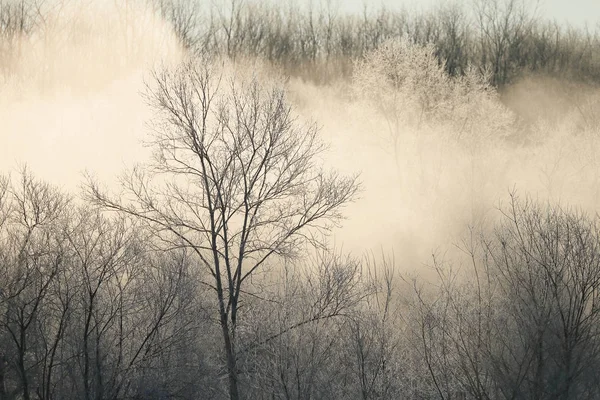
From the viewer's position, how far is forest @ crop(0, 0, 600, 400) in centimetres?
1900

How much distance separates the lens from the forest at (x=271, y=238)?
748 inches

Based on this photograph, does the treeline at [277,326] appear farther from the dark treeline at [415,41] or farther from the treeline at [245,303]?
the dark treeline at [415,41]

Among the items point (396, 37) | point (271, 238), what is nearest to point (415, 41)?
point (396, 37)

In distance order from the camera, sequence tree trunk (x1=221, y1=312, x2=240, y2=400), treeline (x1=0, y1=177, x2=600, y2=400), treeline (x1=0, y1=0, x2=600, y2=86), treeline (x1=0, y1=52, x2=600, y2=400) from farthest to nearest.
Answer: treeline (x1=0, y1=0, x2=600, y2=86) → tree trunk (x1=221, y1=312, x2=240, y2=400) → treeline (x1=0, y1=52, x2=600, y2=400) → treeline (x1=0, y1=177, x2=600, y2=400)

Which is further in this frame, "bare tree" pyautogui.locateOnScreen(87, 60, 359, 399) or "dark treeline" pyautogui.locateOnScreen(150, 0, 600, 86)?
"dark treeline" pyautogui.locateOnScreen(150, 0, 600, 86)

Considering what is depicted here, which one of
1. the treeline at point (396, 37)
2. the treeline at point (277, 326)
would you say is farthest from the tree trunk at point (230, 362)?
the treeline at point (396, 37)

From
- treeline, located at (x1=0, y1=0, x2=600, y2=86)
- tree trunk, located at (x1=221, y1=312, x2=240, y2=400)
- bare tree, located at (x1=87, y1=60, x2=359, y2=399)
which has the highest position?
treeline, located at (x1=0, y1=0, x2=600, y2=86)

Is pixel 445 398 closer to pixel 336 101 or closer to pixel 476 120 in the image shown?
pixel 476 120

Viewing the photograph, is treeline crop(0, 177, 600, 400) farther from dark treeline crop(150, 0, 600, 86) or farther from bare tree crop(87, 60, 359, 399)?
dark treeline crop(150, 0, 600, 86)

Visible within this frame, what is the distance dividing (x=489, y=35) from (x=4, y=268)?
42.3 meters

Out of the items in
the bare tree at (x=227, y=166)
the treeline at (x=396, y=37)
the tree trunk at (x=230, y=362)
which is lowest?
the tree trunk at (x=230, y=362)

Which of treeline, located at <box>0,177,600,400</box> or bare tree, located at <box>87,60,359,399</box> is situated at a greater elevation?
bare tree, located at <box>87,60,359,399</box>

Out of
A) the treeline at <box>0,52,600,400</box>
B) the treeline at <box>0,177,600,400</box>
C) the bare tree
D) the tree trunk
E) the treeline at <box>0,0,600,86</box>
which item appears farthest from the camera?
the treeline at <box>0,0,600,86</box>

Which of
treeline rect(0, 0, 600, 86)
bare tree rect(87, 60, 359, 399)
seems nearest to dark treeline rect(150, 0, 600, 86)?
treeline rect(0, 0, 600, 86)
